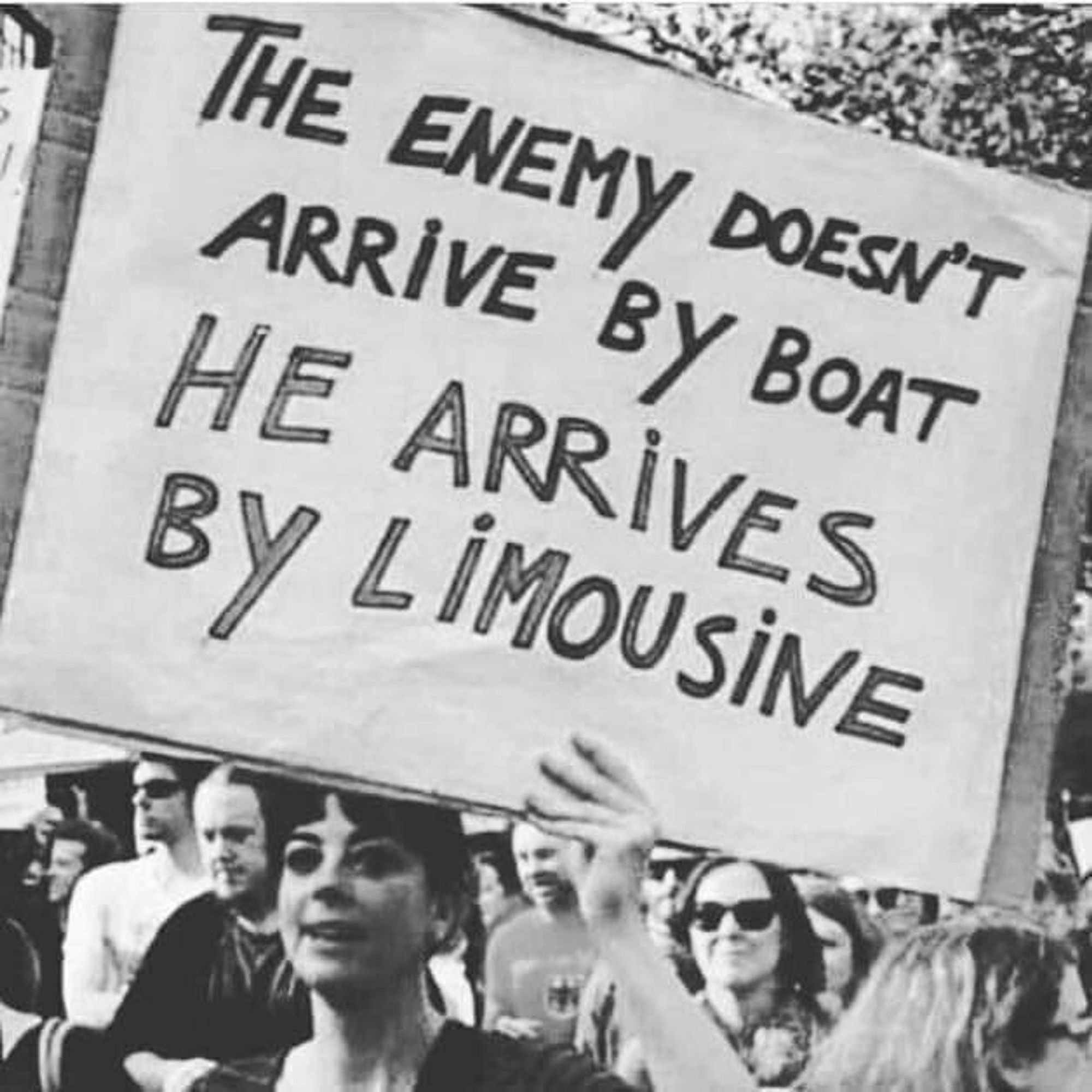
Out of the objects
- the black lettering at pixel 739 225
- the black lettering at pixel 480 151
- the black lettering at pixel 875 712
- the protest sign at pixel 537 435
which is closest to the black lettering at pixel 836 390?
the protest sign at pixel 537 435

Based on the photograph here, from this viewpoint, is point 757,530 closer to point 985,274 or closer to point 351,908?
point 985,274

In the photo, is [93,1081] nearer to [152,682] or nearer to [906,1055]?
[152,682]

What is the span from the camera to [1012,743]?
2566 millimetres

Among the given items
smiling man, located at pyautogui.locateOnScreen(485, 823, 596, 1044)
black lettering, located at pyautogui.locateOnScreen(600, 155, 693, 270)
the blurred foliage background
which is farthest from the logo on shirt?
the blurred foliage background

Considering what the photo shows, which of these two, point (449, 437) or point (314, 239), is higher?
point (314, 239)

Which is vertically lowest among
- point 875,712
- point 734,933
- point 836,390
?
point 734,933

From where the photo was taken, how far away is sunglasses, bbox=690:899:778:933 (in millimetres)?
2732

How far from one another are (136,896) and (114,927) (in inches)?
1.4

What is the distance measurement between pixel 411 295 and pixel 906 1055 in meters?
0.87

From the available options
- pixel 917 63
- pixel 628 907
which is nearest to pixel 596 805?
pixel 628 907

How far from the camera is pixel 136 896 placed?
8.68 ft

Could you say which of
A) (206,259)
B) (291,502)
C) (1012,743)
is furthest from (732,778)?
(206,259)

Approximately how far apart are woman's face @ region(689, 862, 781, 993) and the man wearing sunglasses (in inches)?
18.1

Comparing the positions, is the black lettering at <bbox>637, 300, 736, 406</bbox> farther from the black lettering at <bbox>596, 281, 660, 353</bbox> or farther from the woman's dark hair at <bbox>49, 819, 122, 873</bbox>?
the woman's dark hair at <bbox>49, 819, 122, 873</bbox>
